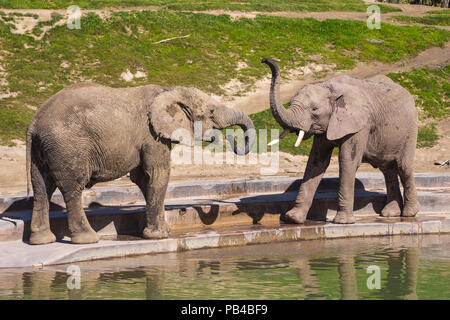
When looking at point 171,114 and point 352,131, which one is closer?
point 171,114

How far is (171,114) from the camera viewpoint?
1228 centimetres

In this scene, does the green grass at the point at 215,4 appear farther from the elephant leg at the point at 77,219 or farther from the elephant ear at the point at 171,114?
the elephant leg at the point at 77,219

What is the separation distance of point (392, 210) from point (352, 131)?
2.20 m

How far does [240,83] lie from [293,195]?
17348 mm

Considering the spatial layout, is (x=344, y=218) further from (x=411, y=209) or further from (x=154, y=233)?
(x=154, y=233)

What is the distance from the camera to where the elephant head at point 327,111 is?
13055 millimetres

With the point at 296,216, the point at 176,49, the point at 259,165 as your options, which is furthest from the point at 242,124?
the point at 176,49

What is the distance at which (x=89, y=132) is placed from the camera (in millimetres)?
11648

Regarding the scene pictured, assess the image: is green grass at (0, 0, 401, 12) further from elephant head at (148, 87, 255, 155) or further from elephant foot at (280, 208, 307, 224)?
elephant head at (148, 87, 255, 155)

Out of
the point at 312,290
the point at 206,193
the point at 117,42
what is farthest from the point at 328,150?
the point at 117,42

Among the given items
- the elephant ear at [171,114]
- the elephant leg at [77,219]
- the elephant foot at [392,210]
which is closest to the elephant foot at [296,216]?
the elephant foot at [392,210]

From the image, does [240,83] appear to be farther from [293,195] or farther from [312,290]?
[312,290]

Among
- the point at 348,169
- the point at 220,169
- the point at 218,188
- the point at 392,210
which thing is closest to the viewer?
the point at 348,169

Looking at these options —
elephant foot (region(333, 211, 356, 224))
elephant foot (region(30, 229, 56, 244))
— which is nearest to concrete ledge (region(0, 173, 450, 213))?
elephant foot (region(30, 229, 56, 244))
